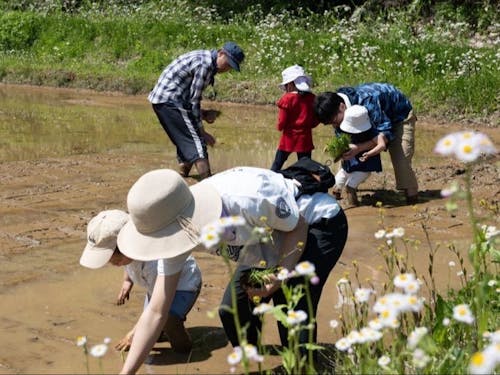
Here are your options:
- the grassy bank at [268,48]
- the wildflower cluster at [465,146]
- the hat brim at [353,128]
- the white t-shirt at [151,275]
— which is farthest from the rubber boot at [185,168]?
the wildflower cluster at [465,146]

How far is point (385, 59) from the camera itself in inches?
607

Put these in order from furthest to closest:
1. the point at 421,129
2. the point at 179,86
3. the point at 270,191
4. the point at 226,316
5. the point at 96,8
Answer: the point at 96,8 < the point at 421,129 < the point at 179,86 < the point at 226,316 < the point at 270,191

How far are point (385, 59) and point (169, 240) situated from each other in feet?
40.1

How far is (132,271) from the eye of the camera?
16.0 ft

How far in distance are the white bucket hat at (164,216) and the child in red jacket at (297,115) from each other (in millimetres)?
5469

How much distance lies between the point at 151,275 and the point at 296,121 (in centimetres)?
469

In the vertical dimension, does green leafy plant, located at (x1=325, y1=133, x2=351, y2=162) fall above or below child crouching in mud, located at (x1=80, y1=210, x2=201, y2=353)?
below

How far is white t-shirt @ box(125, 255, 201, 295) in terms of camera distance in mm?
4793

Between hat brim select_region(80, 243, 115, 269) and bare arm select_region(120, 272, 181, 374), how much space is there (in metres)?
0.68

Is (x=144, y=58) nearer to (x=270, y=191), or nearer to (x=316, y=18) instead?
(x=316, y=18)

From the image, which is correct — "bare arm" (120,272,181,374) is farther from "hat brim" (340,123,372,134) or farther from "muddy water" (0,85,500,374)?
"hat brim" (340,123,372,134)

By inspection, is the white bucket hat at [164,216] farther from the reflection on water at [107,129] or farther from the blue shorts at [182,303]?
the reflection on water at [107,129]

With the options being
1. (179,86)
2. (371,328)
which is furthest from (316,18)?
(371,328)

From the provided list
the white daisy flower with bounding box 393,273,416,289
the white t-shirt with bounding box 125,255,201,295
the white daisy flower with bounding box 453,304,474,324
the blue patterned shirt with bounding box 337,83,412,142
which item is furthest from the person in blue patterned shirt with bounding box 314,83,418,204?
the white daisy flower with bounding box 453,304,474,324
